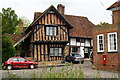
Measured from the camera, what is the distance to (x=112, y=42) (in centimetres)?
2017

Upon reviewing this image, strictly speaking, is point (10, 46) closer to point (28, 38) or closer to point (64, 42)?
point (28, 38)

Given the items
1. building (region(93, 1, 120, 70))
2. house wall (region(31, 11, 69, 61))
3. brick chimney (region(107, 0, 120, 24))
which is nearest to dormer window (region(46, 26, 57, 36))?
house wall (region(31, 11, 69, 61))

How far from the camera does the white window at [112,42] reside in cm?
1981

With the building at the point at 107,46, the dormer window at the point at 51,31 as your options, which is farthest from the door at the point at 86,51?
the building at the point at 107,46

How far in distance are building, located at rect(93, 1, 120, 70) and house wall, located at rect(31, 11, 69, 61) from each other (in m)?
9.68

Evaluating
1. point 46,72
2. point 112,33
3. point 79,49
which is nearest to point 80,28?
point 79,49

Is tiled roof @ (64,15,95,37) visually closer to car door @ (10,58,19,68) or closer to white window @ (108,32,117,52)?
car door @ (10,58,19,68)

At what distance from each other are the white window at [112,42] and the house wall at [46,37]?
11.4 metres

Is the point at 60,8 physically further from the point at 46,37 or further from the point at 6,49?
the point at 6,49

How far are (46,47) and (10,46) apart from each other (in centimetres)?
558

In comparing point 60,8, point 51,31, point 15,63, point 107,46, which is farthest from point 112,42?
point 60,8

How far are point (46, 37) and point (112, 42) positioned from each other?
1231 centimetres

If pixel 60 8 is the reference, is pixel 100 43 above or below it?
below

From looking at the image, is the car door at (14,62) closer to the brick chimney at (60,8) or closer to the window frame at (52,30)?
the window frame at (52,30)
